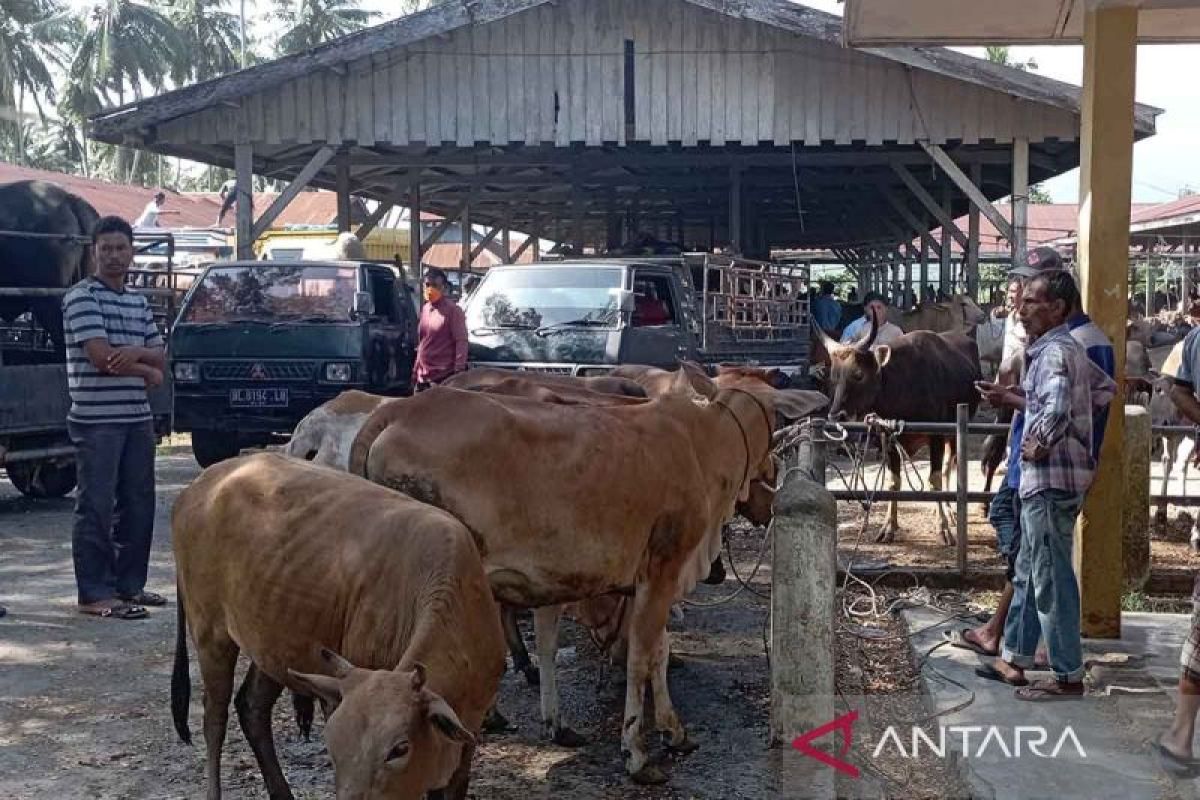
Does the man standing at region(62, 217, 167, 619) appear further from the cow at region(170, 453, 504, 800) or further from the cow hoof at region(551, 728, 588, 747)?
the cow hoof at region(551, 728, 588, 747)

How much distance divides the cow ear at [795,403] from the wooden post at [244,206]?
10.8 m

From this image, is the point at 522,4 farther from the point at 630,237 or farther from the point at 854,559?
the point at 630,237

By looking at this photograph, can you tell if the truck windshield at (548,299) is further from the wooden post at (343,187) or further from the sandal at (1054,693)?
the wooden post at (343,187)

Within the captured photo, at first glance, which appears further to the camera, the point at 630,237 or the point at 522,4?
the point at 630,237

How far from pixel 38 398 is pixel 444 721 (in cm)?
853

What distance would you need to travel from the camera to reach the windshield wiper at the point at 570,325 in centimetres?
1169

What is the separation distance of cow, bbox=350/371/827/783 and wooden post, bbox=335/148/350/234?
44.9 ft

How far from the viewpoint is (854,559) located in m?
8.88

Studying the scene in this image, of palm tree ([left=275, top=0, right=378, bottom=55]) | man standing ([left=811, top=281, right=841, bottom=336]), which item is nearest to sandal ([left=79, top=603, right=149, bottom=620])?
man standing ([left=811, top=281, right=841, bottom=336])

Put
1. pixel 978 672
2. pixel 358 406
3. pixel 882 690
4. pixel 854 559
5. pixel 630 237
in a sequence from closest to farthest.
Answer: pixel 978 672 < pixel 882 690 < pixel 358 406 < pixel 854 559 < pixel 630 237

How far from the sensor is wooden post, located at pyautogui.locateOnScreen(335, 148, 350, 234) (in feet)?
60.8

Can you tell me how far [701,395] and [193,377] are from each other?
289 inches

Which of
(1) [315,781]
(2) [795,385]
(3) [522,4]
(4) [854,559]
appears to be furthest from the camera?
(3) [522,4]

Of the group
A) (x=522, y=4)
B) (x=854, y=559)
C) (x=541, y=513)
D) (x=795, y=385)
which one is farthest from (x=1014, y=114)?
(x=541, y=513)
